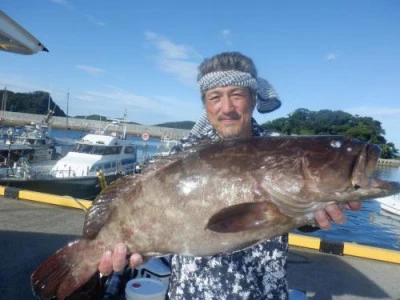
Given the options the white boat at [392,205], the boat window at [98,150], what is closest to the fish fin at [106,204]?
the boat window at [98,150]

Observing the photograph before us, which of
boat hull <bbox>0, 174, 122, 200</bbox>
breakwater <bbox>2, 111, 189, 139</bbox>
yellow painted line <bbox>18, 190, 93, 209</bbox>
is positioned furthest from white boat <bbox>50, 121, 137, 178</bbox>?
breakwater <bbox>2, 111, 189, 139</bbox>

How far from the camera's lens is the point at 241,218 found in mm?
2348

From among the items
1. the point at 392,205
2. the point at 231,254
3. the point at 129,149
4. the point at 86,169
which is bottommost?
the point at 392,205

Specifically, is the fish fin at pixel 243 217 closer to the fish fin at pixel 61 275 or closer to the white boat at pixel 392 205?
the fish fin at pixel 61 275

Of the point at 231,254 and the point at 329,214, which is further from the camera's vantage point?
the point at 231,254

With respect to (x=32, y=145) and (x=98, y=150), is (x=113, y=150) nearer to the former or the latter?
(x=98, y=150)

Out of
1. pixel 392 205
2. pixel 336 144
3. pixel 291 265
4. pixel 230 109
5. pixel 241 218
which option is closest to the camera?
pixel 241 218

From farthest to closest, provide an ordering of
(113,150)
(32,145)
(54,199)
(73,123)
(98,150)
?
(73,123), (32,145), (113,150), (98,150), (54,199)

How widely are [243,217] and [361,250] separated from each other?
6712 mm

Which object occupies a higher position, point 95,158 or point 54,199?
point 95,158

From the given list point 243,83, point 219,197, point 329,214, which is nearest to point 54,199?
point 243,83

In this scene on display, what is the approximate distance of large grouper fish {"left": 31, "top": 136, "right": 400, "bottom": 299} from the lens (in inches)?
93.1

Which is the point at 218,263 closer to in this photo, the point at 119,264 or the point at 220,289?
the point at 220,289

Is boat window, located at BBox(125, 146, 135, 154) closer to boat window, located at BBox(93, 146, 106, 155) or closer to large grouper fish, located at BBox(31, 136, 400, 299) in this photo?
boat window, located at BBox(93, 146, 106, 155)
